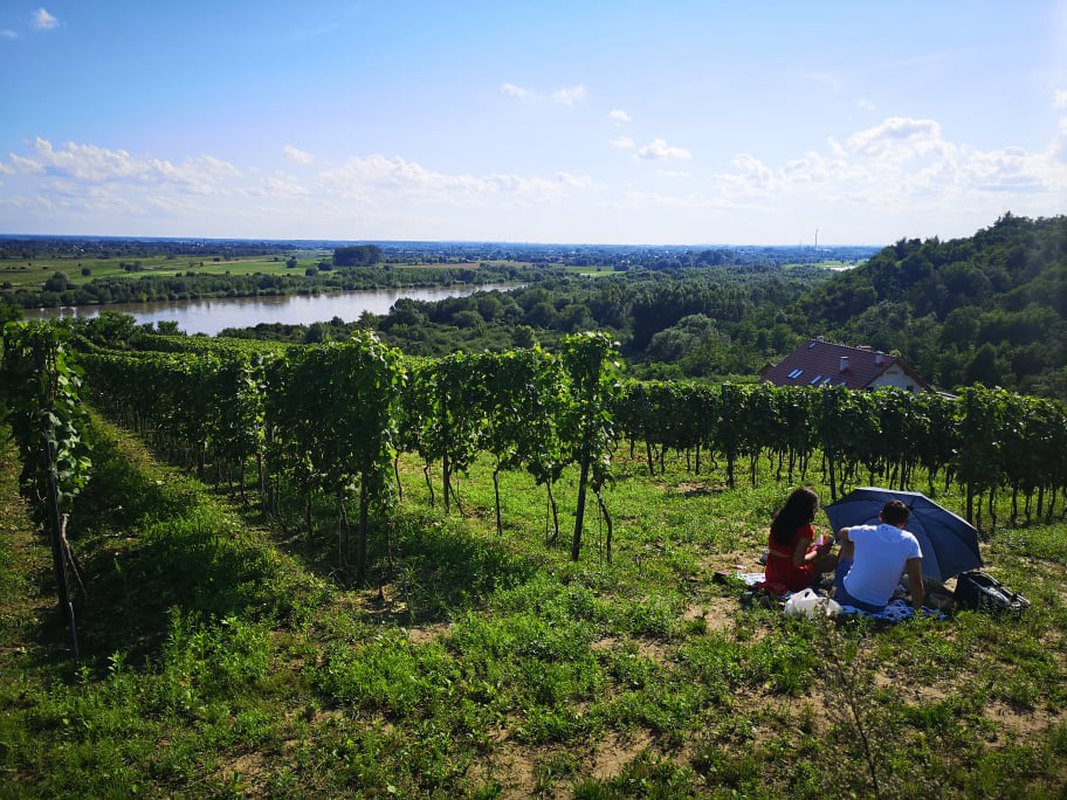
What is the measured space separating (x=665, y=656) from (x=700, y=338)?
73.1 m

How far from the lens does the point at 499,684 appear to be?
630 cm

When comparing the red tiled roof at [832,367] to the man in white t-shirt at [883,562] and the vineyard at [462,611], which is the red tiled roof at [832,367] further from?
the man in white t-shirt at [883,562]

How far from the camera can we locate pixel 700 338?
76.2 m

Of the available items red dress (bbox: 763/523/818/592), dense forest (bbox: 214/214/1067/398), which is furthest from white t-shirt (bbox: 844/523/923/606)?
dense forest (bbox: 214/214/1067/398)

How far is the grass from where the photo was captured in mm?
5020

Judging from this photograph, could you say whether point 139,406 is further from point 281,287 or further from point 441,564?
point 281,287

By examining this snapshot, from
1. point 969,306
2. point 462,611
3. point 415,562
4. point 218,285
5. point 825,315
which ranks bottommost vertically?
point 415,562

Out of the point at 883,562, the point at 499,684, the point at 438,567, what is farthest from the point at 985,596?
the point at 438,567

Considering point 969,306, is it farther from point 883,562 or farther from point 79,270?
point 79,270

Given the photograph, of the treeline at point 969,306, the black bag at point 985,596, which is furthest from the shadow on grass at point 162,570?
the treeline at point 969,306

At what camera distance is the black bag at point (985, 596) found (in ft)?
23.7

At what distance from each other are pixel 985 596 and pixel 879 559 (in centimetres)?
154

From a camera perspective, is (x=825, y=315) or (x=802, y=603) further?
(x=825, y=315)

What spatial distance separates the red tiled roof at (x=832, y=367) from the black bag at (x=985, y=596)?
32.8 meters
